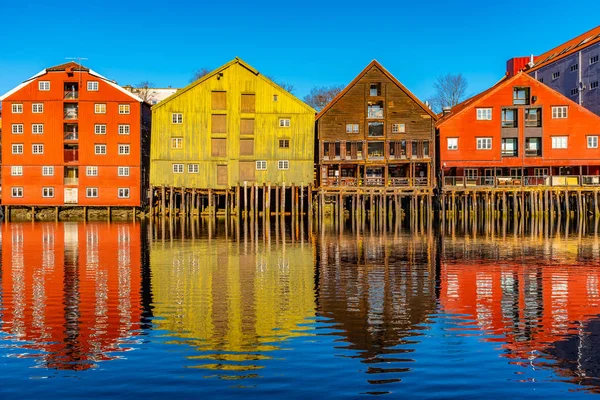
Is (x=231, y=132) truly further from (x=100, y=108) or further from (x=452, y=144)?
(x=452, y=144)

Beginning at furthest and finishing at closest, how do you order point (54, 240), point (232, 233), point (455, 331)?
point (232, 233), point (54, 240), point (455, 331)

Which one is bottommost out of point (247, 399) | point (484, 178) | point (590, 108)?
point (247, 399)

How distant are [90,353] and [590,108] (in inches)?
2945

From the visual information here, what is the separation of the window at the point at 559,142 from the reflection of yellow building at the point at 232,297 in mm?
44482

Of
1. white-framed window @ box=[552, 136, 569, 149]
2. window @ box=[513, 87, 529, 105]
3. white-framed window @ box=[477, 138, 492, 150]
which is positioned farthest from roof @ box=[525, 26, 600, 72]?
white-framed window @ box=[477, 138, 492, 150]

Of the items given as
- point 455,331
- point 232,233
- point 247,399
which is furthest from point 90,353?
point 232,233

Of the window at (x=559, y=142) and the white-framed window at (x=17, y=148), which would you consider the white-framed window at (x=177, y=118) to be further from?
the window at (x=559, y=142)

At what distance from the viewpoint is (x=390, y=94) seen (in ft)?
229

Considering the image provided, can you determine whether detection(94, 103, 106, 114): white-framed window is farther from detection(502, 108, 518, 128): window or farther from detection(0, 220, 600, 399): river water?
detection(0, 220, 600, 399): river water

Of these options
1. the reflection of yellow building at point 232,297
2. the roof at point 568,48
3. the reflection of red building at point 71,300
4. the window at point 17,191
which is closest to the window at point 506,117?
the roof at point 568,48

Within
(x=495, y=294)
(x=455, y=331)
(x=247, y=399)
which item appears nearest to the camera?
(x=247, y=399)

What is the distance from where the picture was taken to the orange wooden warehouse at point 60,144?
7238 centimetres

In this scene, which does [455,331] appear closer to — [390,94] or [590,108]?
→ [390,94]

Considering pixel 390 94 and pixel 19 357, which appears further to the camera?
pixel 390 94
